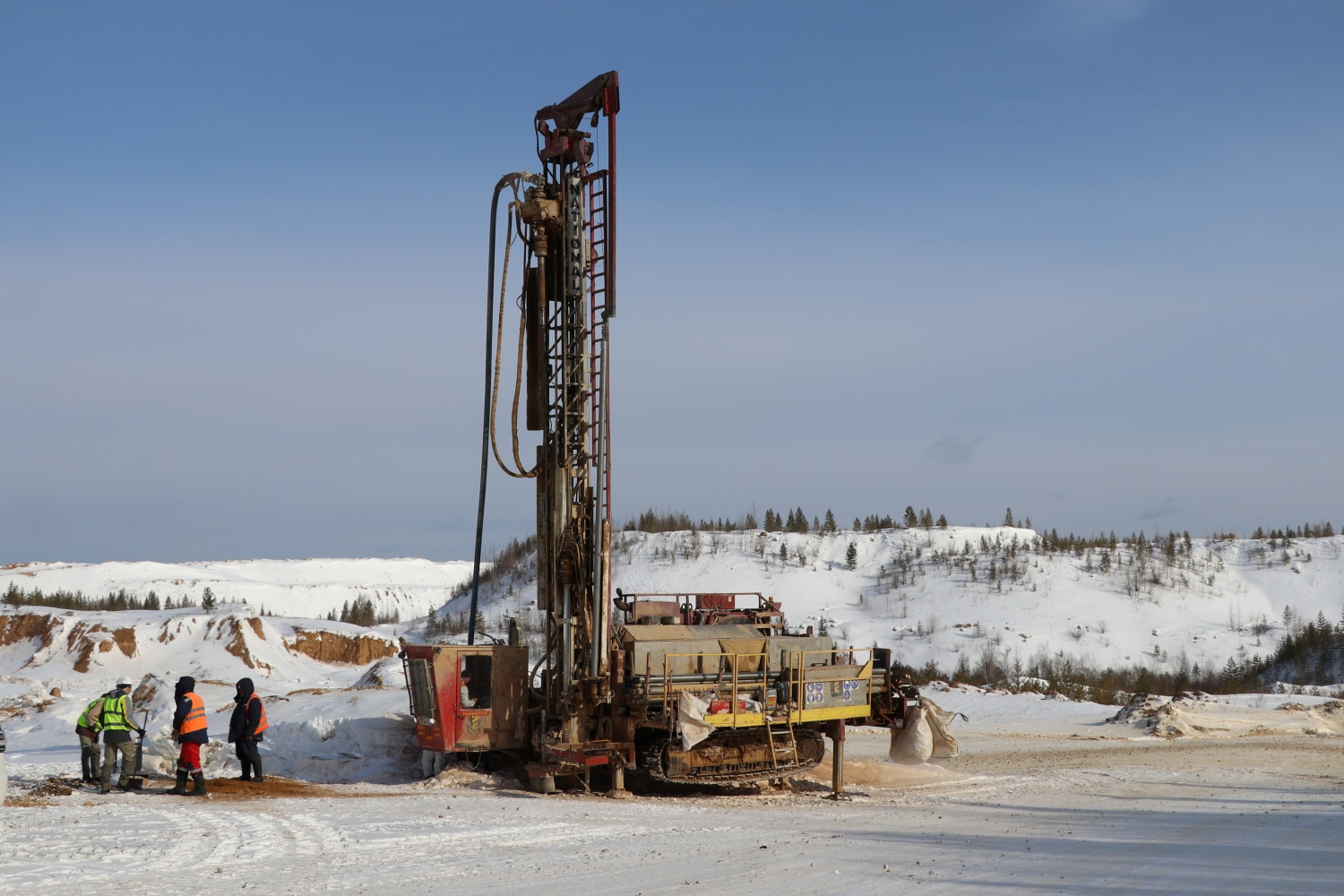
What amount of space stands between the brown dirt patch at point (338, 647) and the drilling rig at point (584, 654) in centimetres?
2953

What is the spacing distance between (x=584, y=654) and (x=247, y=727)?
4651mm

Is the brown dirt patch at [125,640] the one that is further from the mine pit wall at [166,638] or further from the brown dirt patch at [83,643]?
the brown dirt patch at [83,643]

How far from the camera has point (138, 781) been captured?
591 inches

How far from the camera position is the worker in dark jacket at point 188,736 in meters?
14.4

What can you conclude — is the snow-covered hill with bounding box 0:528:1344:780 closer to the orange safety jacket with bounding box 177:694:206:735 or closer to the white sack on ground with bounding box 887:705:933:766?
the orange safety jacket with bounding box 177:694:206:735

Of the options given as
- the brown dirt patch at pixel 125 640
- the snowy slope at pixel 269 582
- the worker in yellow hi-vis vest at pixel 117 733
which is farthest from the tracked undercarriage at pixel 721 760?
the snowy slope at pixel 269 582

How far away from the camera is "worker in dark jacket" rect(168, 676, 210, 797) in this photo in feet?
47.3

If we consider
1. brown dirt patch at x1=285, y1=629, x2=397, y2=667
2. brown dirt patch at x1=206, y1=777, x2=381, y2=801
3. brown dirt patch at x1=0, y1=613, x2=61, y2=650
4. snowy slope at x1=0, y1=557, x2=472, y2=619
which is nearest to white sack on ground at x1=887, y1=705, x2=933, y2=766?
brown dirt patch at x1=206, y1=777, x2=381, y2=801

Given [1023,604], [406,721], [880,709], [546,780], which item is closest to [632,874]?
[546,780]

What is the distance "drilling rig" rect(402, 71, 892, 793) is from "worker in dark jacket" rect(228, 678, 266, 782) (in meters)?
2.16

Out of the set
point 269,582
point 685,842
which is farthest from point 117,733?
point 269,582

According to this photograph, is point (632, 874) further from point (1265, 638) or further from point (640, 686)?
point (1265, 638)

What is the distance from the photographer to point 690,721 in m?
14.6

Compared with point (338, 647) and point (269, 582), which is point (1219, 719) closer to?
point (338, 647)
